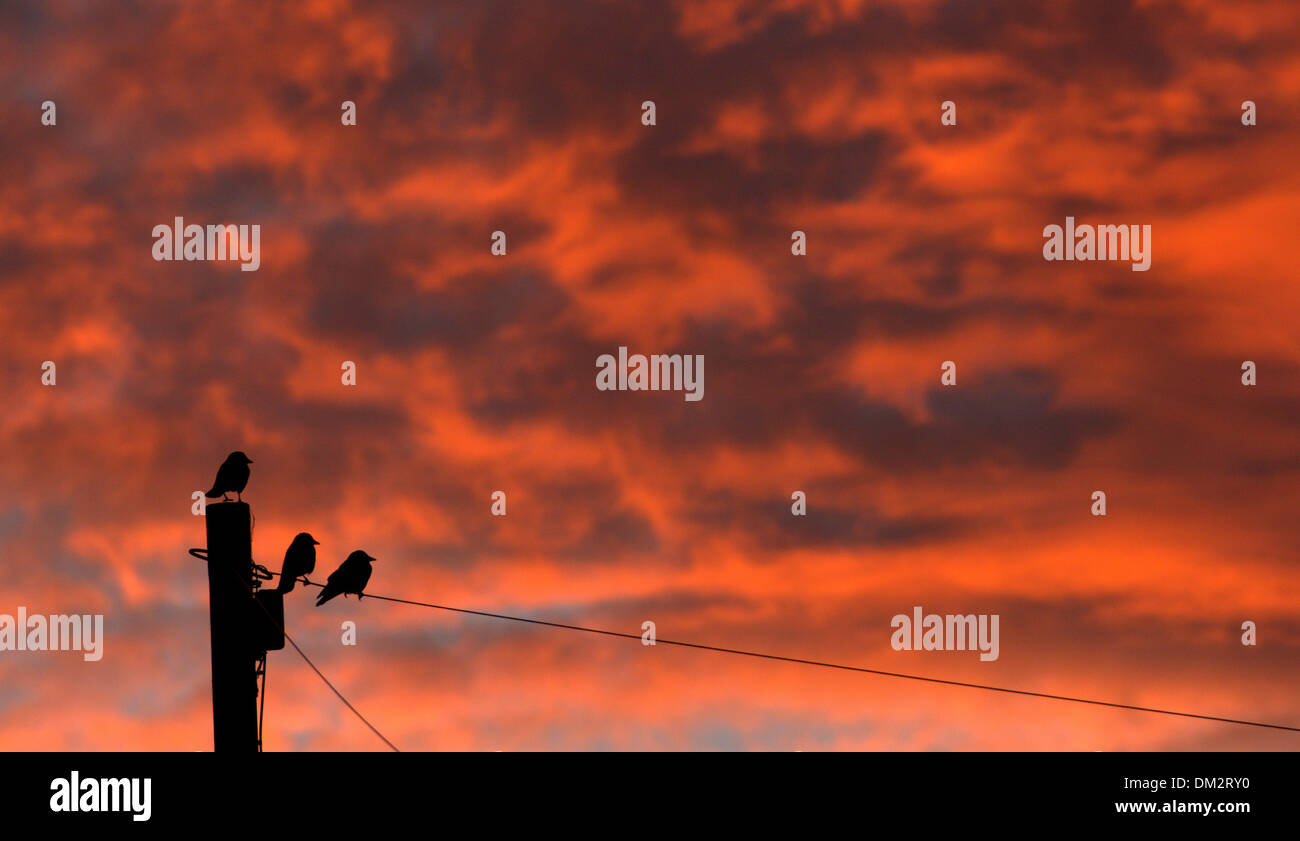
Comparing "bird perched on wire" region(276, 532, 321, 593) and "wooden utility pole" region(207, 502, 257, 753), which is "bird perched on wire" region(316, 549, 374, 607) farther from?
"wooden utility pole" region(207, 502, 257, 753)

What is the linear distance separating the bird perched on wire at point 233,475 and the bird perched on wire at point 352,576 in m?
1.42

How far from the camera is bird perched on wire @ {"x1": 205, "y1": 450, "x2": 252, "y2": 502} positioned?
47.6 feet

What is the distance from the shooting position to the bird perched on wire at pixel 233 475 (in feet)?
47.6

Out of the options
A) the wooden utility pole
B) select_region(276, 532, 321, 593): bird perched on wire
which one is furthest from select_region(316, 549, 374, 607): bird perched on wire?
the wooden utility pole

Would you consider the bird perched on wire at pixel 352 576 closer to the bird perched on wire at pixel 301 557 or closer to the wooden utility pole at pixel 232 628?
the bird perched on wire at pixel 301 557

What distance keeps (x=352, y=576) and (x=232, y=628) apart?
398 centimetres

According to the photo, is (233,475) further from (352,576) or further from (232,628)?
(232,628)

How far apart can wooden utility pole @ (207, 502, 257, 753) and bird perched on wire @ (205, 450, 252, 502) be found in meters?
3.70
